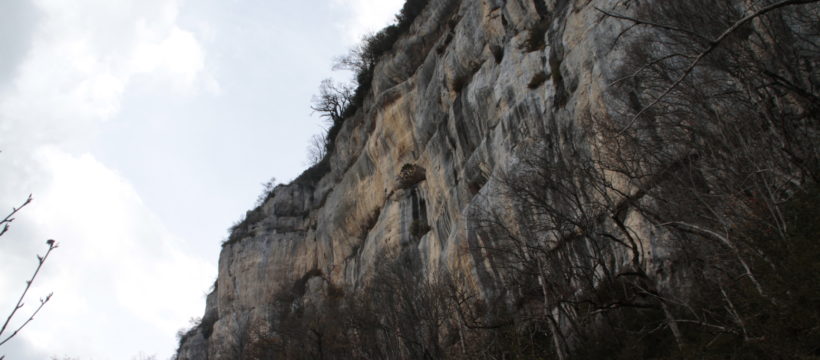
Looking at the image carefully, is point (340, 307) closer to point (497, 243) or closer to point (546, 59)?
point (497, 243)

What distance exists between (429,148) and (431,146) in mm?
223

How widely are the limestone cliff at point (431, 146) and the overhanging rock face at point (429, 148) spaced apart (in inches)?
2.7

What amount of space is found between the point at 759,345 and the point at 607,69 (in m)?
9.43

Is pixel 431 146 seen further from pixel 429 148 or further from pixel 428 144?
pixel 428 144

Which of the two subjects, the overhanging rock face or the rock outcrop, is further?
the rock outcrop

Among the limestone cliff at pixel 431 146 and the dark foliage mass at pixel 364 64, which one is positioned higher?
the dark foliage mass at pixel 364 64

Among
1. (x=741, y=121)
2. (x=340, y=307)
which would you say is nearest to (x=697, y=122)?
(x=741, y=121)

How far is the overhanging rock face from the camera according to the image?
Answer: 18.1m

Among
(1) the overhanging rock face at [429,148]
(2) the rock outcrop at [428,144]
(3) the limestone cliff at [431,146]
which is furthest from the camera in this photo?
(2) the rock outcrop at [428,144]

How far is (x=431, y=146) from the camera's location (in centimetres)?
2553

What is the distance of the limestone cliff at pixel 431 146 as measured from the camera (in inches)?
708

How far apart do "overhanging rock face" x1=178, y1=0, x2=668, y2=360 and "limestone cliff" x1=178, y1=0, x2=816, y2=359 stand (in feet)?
0.22

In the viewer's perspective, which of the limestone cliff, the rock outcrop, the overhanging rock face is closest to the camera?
the limestone cliff

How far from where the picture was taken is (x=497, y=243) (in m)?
17.1
